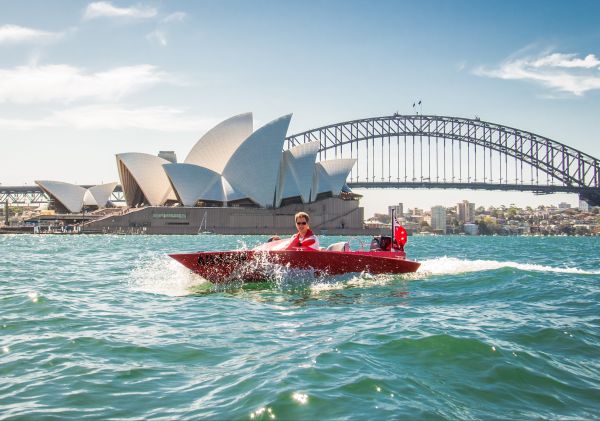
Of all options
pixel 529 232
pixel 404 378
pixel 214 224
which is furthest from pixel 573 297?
pixel 529 232

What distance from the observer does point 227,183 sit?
8569cm

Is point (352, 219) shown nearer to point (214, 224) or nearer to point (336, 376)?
point (214, 224)

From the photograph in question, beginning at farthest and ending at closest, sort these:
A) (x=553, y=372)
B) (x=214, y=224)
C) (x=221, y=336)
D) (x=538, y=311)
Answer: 1. (x=214, y=224)
2. (x=538, y=311)
3. (x=221, y=336)
4. (x=553, y=372)

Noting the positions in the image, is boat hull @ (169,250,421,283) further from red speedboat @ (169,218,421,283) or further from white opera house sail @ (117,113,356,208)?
white opera house sail @ (117,113,356,208)

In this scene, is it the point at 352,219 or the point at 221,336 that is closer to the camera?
the point at 221,336

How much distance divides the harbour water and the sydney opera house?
220 feet

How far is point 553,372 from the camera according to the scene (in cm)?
574

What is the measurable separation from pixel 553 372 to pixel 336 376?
224 cm

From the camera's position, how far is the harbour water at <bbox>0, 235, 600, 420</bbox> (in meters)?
4.65

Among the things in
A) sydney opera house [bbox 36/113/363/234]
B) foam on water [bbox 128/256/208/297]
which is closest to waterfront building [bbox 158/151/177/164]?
sydney opera house [bbox 36/113/363/234]

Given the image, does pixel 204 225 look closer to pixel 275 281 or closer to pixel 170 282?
pixel 170 282

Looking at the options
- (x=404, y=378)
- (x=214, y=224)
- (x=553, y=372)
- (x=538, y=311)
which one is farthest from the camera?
(x=214, y=224)

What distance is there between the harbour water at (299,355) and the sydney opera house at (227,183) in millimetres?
67190

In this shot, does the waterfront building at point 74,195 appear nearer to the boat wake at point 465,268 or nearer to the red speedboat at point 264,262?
the boat wake at point 465,268
